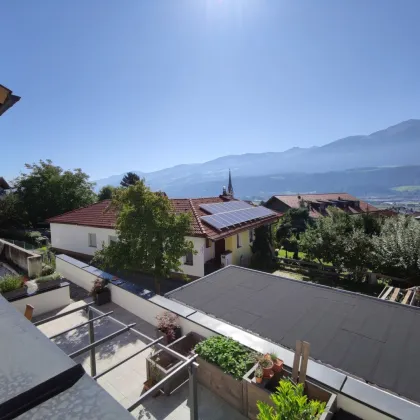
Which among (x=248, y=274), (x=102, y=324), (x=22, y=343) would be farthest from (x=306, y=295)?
(x=22, y=343)

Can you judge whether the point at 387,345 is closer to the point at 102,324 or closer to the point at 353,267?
the point at 102,324

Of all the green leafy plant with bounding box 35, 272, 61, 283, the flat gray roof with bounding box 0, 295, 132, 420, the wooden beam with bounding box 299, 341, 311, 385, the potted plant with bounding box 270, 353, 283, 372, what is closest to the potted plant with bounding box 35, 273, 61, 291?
the green leafy plant with bounding box 35, 272, 61, 283

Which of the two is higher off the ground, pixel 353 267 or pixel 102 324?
pixel 102 324

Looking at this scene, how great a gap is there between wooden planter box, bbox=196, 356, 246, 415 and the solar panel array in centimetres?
1049

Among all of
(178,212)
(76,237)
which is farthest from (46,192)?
(178,212)

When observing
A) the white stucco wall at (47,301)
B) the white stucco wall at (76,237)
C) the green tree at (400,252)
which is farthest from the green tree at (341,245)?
the white stucco wall at (47,301)

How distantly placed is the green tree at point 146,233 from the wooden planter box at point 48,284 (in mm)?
1749

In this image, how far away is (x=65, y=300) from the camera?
33.6 feet

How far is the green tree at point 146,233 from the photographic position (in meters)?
10.4

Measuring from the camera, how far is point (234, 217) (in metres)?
18.8

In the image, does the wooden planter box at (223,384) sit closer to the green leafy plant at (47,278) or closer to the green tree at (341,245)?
the green leafy plant at (47,278)

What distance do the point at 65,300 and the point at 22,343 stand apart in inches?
404

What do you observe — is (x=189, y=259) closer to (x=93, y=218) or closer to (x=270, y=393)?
(x=93, y=218)

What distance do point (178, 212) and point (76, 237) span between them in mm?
8721
